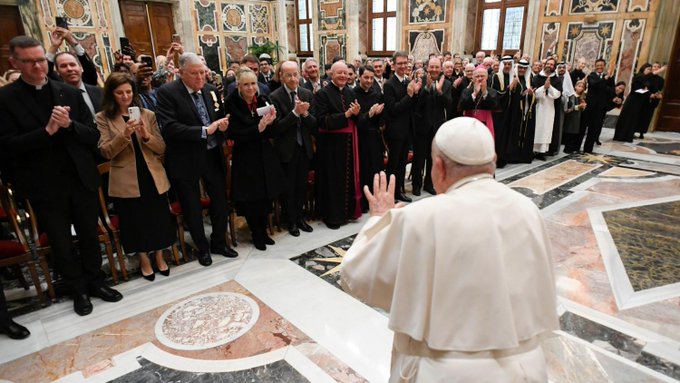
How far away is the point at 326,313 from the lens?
3.09 m

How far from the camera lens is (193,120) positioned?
3545 millimetres

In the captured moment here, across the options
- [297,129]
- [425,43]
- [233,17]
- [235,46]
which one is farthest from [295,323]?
[233,17]

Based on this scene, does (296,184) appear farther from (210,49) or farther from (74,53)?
(210,49)

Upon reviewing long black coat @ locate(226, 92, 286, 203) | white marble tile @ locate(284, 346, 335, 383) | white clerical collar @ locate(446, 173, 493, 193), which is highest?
white clerical collar @ locate(446, 173, 493, 193)

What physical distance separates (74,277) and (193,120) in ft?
5.05

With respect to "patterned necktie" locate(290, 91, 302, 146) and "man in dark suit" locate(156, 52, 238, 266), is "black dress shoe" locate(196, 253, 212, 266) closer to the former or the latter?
"man in dark suit" locate(156, 52, 238, 266)

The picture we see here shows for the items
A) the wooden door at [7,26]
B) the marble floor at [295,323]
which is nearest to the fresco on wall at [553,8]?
the marble floor at [295,323]

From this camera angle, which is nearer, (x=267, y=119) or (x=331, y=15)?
(x=267, y=119)

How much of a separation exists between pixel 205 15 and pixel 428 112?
9373 millimetres

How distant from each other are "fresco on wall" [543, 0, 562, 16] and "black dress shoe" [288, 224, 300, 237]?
370 inches

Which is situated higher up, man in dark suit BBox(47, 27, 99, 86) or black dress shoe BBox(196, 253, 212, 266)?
man in dark suit BBox(47, 27, 99, 86)

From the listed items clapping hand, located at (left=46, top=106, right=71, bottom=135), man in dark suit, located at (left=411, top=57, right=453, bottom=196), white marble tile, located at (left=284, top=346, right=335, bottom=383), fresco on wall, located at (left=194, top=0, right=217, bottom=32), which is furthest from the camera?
fresco on wall, located at (left=194, top=0, right=217, bottom=32)

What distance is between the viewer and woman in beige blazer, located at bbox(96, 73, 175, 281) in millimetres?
3178

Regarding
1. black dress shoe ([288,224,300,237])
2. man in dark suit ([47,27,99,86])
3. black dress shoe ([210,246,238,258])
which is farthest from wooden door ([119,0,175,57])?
black dress shoe ([210,246,238,258])
